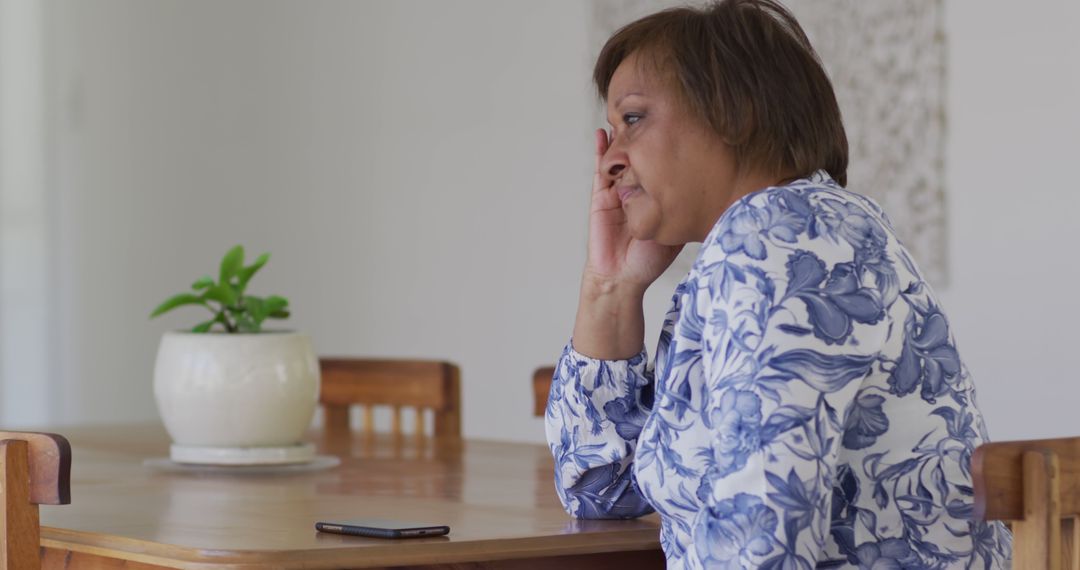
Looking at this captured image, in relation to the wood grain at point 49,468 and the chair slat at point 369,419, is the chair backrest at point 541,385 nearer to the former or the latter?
the chair slat at point 369,419

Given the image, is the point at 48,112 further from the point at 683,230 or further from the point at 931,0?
the point at 683,230

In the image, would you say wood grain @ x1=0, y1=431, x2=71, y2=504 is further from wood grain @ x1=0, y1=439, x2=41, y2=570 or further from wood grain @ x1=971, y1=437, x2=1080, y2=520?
wood grain @ x1=971, y1=437, x2=1080, y2=520

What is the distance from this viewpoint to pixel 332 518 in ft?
5.23

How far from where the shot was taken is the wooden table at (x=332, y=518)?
1.36 metres

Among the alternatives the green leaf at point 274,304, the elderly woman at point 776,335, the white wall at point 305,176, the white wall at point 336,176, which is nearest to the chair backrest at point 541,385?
the green leaf at point 274,304

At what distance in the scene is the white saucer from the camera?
2.21 m

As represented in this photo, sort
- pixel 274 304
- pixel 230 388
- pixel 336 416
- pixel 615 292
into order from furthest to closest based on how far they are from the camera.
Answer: pixel 336 416, pixel 274 304, pixel 230 388, pixel 615 292

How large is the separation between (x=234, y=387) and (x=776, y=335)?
1.21 meters

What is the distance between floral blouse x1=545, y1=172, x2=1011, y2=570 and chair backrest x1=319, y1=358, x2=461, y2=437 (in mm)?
1432

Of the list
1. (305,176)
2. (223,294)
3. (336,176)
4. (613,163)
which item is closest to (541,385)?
(223,294)

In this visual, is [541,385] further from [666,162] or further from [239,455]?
[666,162]

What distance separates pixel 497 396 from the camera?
467 centimetres

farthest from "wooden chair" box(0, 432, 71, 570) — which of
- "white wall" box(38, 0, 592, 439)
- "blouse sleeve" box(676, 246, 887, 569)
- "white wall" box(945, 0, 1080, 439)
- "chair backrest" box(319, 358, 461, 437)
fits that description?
"white wall" box(38, 0, 592, 439)

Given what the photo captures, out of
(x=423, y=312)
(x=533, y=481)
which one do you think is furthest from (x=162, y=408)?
(x=423, y=312)
